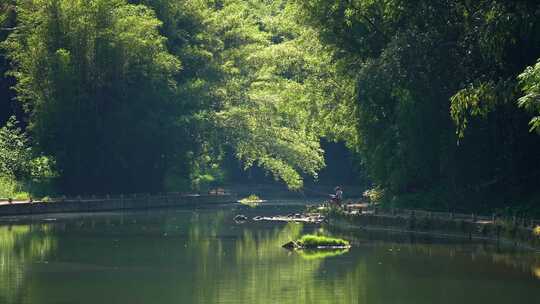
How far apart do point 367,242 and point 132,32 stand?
3880 centimetres

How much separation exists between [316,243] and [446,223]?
8.59 meters

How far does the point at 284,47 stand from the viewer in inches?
3317

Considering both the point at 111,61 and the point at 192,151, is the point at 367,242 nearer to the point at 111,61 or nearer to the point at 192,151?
the point at 111,61

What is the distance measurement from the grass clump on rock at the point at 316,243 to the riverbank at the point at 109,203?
26.3 m

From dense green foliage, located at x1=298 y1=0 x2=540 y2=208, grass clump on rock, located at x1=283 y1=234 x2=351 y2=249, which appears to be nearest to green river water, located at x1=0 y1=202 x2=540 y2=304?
grass clump on rock, located at x1=283 y1=234 x2=351 y2=249

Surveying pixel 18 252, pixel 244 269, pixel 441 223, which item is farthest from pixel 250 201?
pixel 244 269

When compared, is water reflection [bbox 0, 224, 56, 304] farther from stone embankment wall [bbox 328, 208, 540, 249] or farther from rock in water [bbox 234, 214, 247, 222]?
stone embankment wall [bbox 328, 208, 540, 249]

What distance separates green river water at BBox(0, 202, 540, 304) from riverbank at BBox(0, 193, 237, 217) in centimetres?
1231

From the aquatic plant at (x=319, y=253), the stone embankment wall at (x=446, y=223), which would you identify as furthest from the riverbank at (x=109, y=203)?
the aquatic plant at (x=319, y=253)

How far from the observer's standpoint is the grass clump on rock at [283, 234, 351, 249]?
5197cm

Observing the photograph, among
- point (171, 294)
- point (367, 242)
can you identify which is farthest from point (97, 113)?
point (171, 294)

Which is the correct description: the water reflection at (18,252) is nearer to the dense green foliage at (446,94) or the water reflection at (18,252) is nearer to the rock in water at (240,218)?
the rock in water at (240,218)

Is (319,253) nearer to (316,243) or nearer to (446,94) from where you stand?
(316,243)

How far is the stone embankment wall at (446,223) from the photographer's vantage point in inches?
2013
